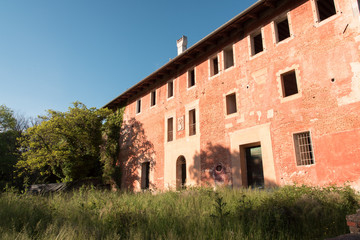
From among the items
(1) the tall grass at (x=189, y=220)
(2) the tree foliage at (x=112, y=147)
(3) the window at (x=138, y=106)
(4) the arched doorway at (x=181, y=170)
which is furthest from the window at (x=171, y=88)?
(1) the tall grass at (x=189, y=220)

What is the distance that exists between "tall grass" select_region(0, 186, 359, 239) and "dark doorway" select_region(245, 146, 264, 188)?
13.0 feet

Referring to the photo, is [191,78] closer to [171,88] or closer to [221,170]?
[171,88]

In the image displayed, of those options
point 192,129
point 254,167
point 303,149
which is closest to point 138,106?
point 192,129

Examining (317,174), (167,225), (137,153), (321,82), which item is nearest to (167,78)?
(137,153)

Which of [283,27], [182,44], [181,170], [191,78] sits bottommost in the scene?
[181,170]

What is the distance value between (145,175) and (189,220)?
13.9 m

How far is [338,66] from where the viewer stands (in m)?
9.42

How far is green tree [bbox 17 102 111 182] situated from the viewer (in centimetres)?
1934

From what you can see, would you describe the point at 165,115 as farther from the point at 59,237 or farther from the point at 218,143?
the point at 59,237

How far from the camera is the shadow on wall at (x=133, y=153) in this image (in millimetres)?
18375

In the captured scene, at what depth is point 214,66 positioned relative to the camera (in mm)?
15281

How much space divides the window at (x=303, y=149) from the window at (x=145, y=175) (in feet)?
37.1

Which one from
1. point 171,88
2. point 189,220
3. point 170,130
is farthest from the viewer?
point 171,88

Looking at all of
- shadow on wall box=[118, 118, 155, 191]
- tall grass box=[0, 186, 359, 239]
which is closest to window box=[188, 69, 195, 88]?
shadow on wall box=[118, 118, 155, 191]
